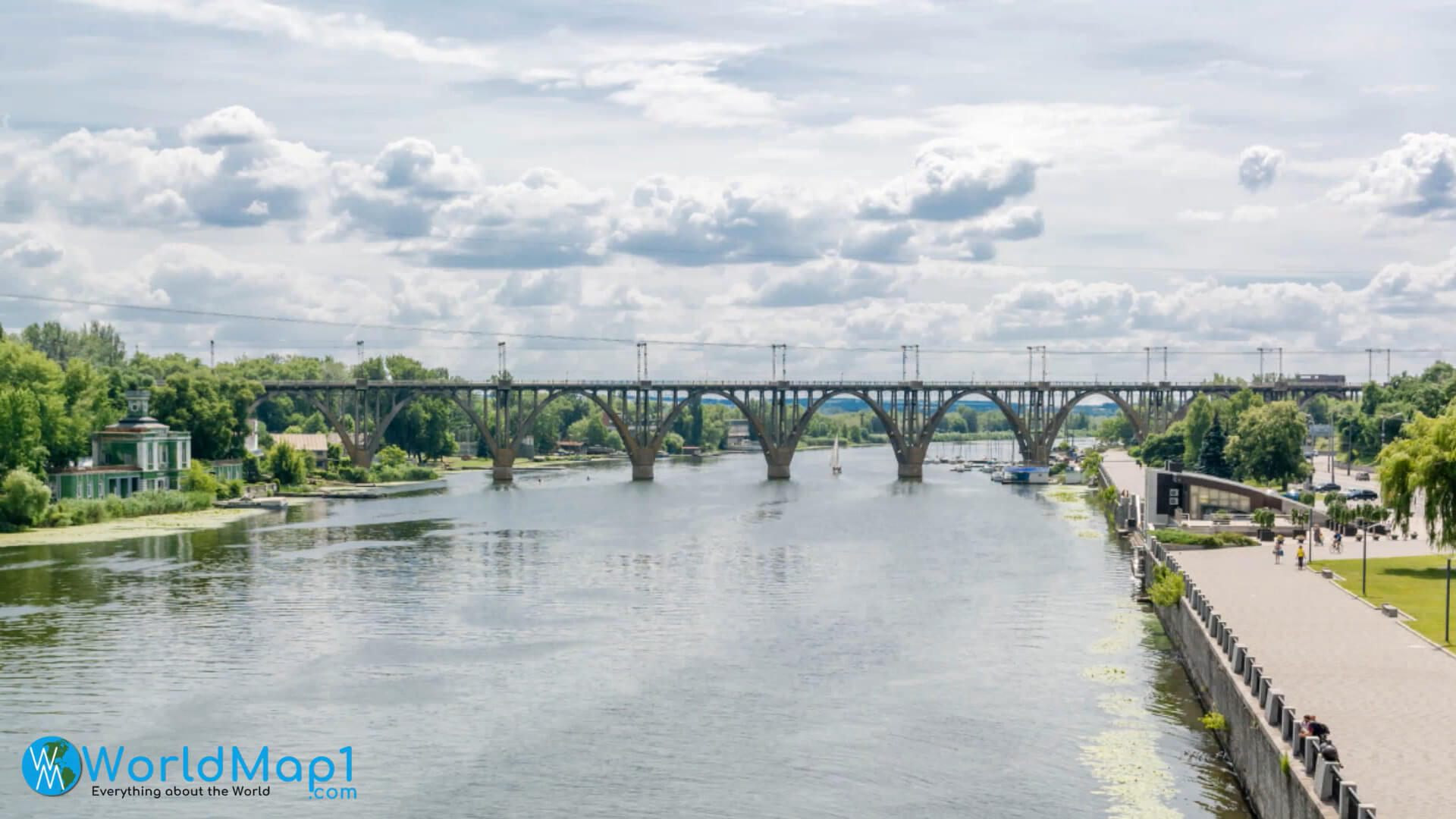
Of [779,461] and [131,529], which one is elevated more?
[779,461]

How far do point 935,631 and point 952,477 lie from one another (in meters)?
Result: 126

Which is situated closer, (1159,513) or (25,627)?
(25,627)

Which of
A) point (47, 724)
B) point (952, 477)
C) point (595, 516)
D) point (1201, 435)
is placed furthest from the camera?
point (952, 477)

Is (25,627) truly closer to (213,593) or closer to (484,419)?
(213,593)

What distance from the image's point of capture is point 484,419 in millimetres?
165375

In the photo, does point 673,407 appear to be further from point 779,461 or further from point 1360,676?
point 1360,676

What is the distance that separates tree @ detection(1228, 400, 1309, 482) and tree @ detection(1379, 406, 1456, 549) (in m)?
42.4

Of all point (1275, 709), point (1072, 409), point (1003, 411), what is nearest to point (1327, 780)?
point (1275, 709)

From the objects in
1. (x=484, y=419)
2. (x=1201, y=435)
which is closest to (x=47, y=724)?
(x=1201, y=435)

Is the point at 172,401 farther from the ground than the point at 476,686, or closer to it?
farther from the ground

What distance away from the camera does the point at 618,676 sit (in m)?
44.7

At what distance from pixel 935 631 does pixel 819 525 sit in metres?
46.1

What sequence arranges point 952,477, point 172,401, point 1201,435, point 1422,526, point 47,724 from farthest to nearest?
1. point 952,477
2. point 1201,435
3. point 172,401
4. point 1422,526
5. point 47,724

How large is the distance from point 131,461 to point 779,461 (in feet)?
256
